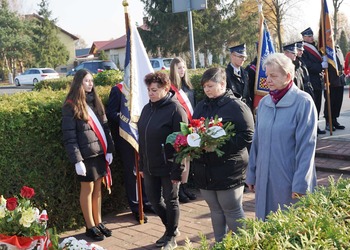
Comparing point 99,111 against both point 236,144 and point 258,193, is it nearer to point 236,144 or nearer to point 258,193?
point 236,144

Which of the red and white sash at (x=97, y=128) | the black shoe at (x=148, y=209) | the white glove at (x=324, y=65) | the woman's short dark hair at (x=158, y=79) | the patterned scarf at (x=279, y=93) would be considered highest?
the woman's short dark hair at (x=158, y=79)

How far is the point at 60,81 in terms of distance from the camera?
39.4ft

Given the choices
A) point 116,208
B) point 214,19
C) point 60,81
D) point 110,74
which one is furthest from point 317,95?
point 214,19

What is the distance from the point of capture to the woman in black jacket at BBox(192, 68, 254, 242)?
12.7 feet

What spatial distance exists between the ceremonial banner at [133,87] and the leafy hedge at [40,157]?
735 mm

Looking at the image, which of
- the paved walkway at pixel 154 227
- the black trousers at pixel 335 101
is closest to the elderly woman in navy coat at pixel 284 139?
the paved walkway at pixel 154 227

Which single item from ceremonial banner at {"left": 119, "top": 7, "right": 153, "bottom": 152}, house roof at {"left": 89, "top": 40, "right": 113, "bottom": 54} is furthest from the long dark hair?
house roof at {"left": 89, "top": 40, "right": 113, "bottom": 54}

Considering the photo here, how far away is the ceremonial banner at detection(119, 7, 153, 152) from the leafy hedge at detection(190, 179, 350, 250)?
9.78 feet

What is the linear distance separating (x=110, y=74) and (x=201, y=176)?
5.95 m

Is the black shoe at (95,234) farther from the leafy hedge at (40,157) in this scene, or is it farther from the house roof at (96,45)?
the house roof at (96,45)

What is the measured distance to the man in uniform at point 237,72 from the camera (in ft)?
20.2

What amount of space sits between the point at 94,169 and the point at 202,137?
64.3 inches

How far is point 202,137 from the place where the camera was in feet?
12.0

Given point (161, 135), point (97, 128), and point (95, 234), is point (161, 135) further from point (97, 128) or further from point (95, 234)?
point (95, 234)
